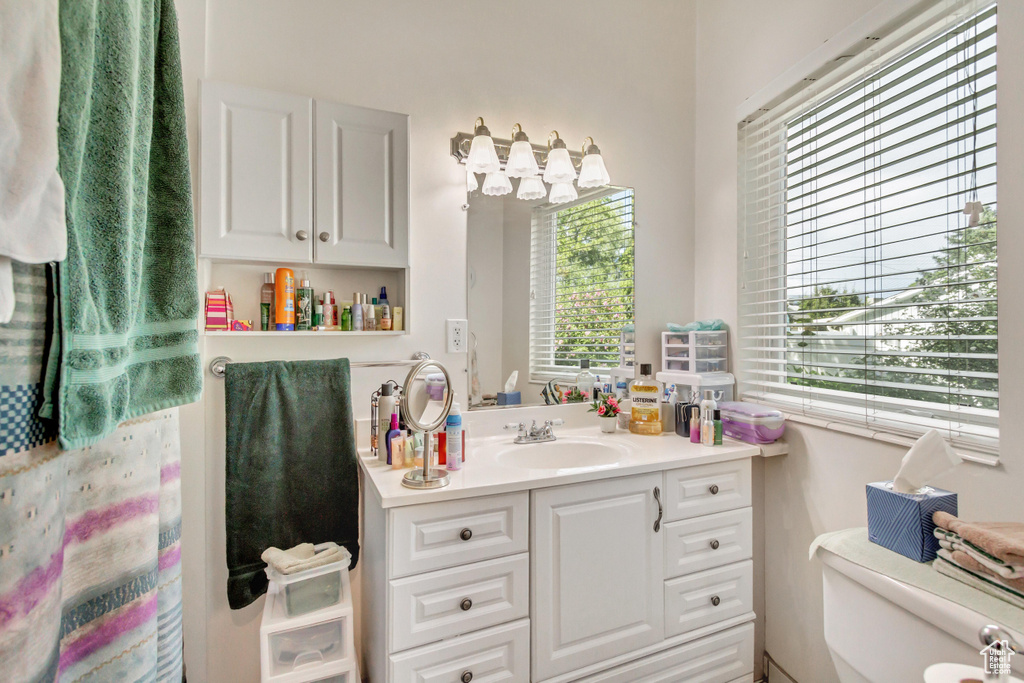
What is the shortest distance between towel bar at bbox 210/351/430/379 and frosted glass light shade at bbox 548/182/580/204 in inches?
30.8

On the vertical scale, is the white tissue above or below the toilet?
above

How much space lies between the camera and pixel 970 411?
1.21 metres

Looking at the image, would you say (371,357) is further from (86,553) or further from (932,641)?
(932,641)

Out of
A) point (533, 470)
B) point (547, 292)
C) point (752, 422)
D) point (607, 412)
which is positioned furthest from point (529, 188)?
point (752, 422)

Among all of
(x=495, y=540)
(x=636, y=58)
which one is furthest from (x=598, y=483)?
(x=636, y=58)

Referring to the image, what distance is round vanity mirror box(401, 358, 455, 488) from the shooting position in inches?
48.9

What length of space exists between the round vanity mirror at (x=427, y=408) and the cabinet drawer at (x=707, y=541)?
764mm

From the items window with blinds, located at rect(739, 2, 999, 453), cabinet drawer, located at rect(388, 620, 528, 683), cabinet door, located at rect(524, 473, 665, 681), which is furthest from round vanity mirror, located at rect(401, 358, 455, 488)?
window with blinds, located at rect(739, 2, 999, 453)

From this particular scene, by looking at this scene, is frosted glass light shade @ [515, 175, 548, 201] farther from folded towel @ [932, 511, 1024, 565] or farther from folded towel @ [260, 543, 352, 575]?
folded towel @ [932, 511, 1024, 565]

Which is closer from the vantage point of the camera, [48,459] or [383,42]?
[48,459]

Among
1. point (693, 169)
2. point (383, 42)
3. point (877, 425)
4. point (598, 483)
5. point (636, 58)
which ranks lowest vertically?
point (598, 483)

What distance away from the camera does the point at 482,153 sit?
167 centimetres

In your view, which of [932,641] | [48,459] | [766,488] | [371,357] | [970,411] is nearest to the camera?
[48,459]

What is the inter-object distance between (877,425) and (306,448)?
1707 mm
